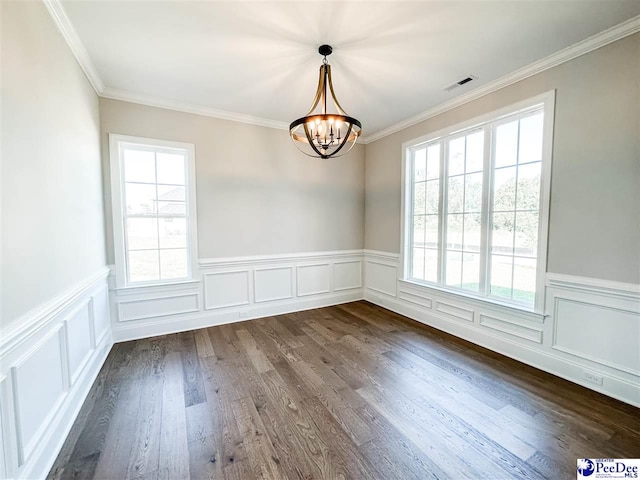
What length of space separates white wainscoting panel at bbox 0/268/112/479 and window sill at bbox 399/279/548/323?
12.2ft

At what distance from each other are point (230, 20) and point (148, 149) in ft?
6.63

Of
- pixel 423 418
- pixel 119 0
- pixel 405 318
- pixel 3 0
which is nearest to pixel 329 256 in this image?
pixel 405 318

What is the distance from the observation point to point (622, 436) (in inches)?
70.9

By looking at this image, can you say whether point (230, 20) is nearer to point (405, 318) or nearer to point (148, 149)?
point (148, 149)

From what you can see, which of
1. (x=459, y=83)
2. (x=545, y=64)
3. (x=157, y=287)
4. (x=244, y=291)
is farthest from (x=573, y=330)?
(x=157, y=287)

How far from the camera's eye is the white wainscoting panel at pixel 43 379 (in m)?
1.30

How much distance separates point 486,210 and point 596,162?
0.97 meters

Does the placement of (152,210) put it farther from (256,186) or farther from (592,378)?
(592,378)

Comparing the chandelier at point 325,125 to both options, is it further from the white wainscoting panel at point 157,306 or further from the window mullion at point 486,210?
the white wainscoting panel at point 157,306

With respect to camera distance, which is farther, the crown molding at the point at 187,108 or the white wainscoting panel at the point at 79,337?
the crown molding at the point at 187,108

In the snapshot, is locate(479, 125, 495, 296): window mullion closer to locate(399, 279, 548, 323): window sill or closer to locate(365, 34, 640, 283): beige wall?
locate(399, 279, 548, 323): window sill

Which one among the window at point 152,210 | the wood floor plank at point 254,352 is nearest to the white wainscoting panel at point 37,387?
the wood floor plank at point 254,352

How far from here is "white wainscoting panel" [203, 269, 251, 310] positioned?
3.74 meters

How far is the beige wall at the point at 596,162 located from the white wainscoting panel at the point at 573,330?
6.8 inches
